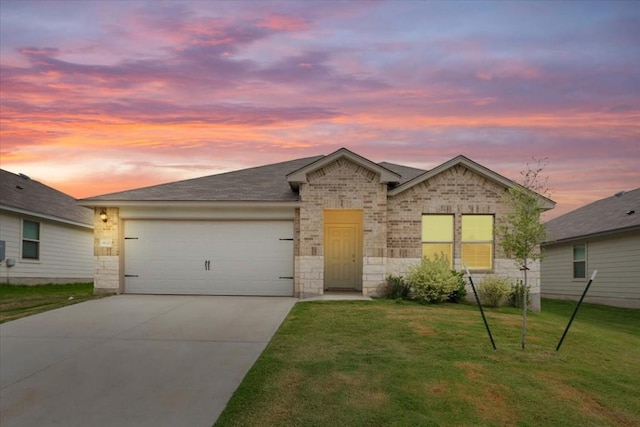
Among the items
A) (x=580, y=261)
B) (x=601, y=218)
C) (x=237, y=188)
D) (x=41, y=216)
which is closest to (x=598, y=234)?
(x=580, y=261)

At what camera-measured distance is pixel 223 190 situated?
1984 cm

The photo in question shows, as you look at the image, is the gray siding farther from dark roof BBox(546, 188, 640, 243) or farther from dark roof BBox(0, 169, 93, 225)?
dark roof BBox(0, 169, 93, 225)

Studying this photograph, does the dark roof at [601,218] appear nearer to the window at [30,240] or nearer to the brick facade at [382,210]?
the brick facade at [382,210]

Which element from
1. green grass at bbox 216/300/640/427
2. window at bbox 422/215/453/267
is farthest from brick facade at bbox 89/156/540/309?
green grass at bbox 216/300/640/427

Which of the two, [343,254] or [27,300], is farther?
[343,254]

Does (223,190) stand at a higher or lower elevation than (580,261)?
higher

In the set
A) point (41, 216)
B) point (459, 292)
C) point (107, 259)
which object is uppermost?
point (41, 216)

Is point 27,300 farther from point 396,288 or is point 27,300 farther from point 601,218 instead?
point 601,218

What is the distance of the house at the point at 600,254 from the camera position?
21.9 m

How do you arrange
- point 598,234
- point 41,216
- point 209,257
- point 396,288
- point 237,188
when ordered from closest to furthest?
point 396,288, point 209,257, point 237,188, point 598,234, point 41,216

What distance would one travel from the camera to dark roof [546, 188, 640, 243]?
74.2ft

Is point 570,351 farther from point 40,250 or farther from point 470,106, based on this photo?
point 40,250

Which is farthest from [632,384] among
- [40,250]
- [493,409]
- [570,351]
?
[40,250]

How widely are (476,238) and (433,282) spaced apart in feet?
8.09
